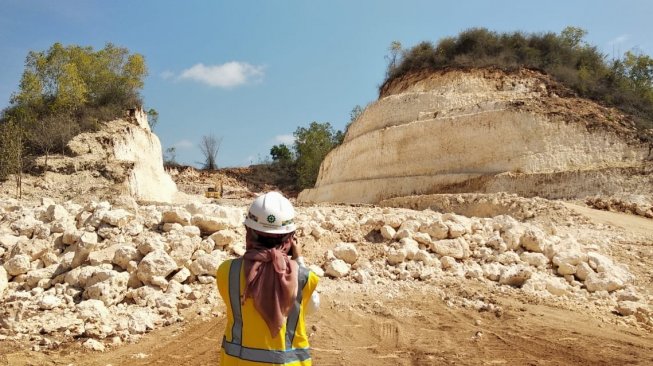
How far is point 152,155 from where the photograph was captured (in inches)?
905

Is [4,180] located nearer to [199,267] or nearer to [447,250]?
[199,267]

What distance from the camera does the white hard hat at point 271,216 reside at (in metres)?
2.22

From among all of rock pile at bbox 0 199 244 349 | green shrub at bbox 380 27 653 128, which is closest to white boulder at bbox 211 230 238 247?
rock pile at bbox 0 199 244 349

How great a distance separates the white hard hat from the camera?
2225mm

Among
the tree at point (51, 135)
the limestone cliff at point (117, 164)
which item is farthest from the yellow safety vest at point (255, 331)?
the tree at point (51, 135)

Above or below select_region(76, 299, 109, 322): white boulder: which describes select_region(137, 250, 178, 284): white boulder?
above

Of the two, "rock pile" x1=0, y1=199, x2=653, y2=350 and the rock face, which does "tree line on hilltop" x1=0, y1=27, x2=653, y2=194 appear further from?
"rock pile" x1=0, y1=199, x2=653, y2=350

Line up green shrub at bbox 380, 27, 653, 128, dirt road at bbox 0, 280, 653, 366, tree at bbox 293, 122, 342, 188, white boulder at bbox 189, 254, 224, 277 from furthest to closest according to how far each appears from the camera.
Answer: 1. tree at bbox 293, 122, 342, 188
2. green shrub at bbox 380, 27, 653, 128
3. white boulder at bbox 189, 254, 224, 277
4. dirt road at bbox 0, 280, 653, 366

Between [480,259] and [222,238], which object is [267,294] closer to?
[222,238]

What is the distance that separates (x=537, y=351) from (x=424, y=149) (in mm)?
15352

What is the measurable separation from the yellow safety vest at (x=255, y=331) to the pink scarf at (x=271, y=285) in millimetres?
36

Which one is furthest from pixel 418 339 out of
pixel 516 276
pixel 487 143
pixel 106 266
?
pixel 487 143

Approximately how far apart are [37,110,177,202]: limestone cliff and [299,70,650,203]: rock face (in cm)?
793

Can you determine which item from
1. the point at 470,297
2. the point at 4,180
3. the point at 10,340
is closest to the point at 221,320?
the point at 10,340
